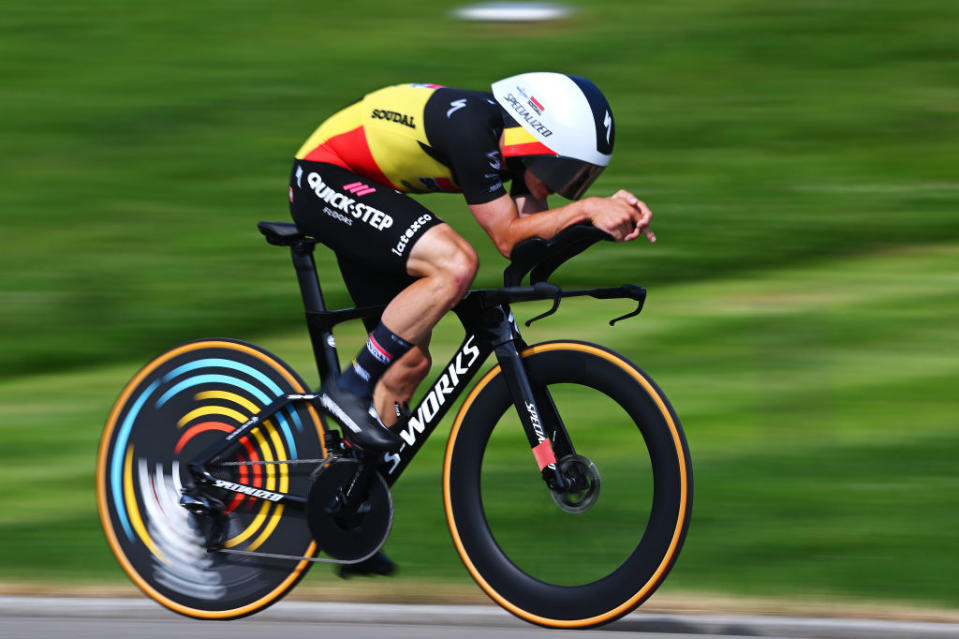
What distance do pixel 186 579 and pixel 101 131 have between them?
23.4 feet

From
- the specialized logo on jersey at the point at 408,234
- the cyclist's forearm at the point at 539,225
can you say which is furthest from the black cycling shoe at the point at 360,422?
the cyclist's forearm at the point at 539,225

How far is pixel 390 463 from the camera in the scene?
443 centimetres

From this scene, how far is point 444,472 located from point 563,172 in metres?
1.03

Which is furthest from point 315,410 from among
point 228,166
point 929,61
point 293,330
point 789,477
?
point 929,61

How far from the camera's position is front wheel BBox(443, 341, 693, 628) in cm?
405

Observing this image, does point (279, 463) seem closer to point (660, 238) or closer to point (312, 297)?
point (312, 297)

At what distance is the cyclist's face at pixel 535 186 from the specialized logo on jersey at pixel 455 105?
0.92 feet

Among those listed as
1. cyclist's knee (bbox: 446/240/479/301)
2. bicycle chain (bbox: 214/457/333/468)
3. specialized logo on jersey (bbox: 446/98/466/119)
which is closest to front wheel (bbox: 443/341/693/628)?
cyclist's knee (bbox: 446/240/479/301)

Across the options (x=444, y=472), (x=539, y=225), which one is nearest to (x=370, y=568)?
(x=444, y=472)

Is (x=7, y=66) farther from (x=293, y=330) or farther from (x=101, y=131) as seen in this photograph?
(x=293, y=330)

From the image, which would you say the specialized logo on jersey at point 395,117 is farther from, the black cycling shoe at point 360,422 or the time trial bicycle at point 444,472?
the black cycling shoe at point 360,422

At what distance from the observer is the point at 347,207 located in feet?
14.1

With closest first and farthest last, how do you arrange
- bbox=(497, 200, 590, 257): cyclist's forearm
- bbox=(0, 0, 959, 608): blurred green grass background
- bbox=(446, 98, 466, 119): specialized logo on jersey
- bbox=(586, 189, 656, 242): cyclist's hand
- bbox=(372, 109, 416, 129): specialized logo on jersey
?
1. bbox=(586, 189, 656, 242): cyclist's hand
2. bbox=(497, 200, 590, 257): cyclist's forearm
3. bbox=(446, 98, 466, 119): specialized logo on jersey
4. bbox=(372, 109, 416, 129): specialized logo on jersey
5. bbox=(0, 0, 959, 608): blurred green grass background

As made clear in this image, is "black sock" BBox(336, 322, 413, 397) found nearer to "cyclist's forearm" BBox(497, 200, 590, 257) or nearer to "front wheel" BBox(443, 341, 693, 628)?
"front wheel" BBox(443, 341, 693, 628)
